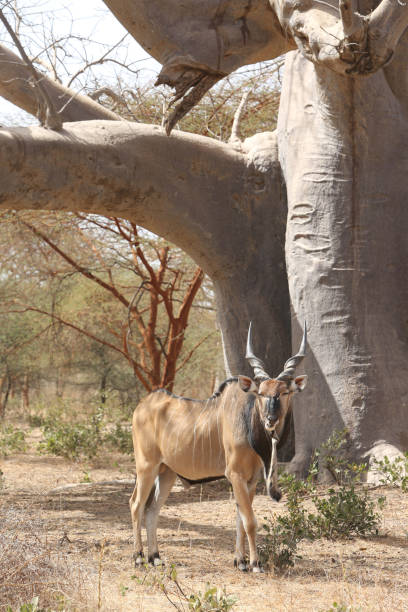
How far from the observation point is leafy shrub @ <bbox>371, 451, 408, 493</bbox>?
5.91 m

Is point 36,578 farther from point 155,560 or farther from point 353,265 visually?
point 353,265

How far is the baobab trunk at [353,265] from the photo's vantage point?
21.7ft

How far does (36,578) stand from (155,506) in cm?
139

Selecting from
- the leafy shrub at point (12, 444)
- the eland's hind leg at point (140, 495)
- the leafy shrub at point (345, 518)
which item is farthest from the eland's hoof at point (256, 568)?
the leafy shrub at point (12, 444)

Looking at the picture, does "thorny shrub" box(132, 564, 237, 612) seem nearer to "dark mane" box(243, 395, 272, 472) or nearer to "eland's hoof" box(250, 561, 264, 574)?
"eland's hoof" box(250, 561, 264, 574)

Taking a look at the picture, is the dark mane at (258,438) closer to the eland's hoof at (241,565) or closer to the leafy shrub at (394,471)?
the eland's hoof at (241,565)

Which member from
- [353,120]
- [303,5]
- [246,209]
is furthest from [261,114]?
[303,5]

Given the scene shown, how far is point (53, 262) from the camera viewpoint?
1444cm

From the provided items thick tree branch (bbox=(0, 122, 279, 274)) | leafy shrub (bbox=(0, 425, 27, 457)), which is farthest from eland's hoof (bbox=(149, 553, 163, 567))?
leafy shrub (bbox=(0, 425, 27, 457))

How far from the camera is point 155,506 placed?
4.91m

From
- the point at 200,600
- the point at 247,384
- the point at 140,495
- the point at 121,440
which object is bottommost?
the point at 200,600

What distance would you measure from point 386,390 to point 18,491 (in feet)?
13.0

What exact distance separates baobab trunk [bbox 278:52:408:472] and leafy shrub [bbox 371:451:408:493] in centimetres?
25

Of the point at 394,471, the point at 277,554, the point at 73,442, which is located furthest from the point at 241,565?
the point at 73,442
